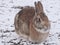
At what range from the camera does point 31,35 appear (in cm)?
472

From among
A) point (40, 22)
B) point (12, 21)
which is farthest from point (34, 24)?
point (12, 21)

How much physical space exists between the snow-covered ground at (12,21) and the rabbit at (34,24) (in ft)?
1.53

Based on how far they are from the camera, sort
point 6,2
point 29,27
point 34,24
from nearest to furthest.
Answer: point 34,24 → point 29,27 → point 6,2

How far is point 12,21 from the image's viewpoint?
275 inches

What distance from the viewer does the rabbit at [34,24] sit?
430 cm

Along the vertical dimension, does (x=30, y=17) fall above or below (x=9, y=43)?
above

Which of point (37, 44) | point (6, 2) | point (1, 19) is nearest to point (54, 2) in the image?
point (6, 2)

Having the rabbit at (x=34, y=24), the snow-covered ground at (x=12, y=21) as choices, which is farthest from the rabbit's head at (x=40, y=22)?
the snow-covered ground at (x=12, y=21)

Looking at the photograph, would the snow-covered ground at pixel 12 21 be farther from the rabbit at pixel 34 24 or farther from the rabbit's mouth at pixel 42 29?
the rabbit's mouth at pixel 42 29

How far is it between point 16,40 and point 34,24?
4.19 feet

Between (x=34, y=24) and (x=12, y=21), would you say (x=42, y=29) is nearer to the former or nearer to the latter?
(x=34, y=24)

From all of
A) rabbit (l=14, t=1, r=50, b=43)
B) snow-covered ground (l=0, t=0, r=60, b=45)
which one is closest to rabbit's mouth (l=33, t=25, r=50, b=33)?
rabbit (l=14, t=1, r=50, b=43)

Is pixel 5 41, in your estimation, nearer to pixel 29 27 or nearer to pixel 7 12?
pixel 29 27

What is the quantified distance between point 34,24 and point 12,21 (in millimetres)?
2600
